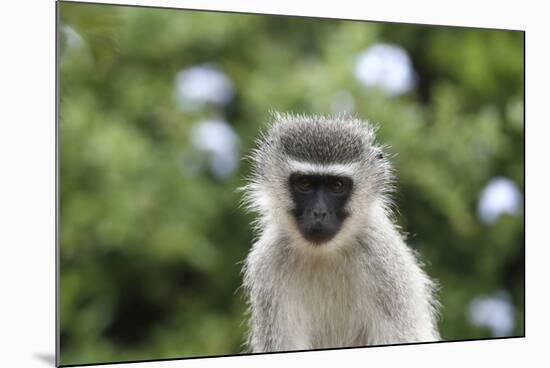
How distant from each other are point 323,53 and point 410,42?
51 cm

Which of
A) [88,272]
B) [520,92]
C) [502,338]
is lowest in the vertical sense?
[502,338]

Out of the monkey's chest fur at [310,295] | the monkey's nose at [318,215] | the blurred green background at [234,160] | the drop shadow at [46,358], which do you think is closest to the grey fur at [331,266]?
the monkey's chest fur at [310,295]

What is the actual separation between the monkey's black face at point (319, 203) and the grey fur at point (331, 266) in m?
0.05

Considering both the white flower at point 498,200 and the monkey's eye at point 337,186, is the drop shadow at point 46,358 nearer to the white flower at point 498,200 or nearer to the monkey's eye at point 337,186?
the monkey's eye at point 337,186

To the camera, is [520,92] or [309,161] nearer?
[309,161]

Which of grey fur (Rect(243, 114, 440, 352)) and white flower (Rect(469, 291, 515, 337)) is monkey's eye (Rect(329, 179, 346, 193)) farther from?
white flower (Rect(469, 291, 515, 337))

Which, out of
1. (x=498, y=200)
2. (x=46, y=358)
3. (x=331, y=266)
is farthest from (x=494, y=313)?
(x=46, y=358)

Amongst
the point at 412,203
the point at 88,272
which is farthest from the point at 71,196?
the point at 412,203

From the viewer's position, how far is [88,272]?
18.3ft

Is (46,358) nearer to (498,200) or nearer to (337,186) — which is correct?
(337,186)

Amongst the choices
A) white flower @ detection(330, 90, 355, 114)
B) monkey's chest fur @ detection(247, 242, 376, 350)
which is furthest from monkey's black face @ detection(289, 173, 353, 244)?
white flower @ detection(330, 90, 355, 114)

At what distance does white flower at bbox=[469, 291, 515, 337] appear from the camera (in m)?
5.85

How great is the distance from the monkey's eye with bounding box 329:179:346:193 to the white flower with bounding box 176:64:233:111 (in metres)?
1.17

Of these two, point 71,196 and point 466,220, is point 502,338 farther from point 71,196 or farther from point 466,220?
point 71,196
